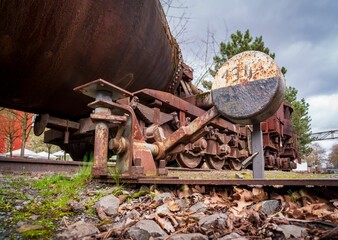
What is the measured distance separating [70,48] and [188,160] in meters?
2.50

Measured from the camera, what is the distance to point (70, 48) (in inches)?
104

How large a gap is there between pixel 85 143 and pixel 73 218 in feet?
9.20

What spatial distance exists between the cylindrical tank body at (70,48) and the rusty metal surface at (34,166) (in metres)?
0.63

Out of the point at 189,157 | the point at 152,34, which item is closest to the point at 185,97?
the point at 189,157

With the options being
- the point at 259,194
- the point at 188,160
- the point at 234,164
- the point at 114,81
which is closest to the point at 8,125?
the point at 234,164

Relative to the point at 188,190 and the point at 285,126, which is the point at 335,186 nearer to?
the point at 188,190

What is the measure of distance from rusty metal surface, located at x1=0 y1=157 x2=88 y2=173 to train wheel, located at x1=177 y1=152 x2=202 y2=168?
62.3 inches

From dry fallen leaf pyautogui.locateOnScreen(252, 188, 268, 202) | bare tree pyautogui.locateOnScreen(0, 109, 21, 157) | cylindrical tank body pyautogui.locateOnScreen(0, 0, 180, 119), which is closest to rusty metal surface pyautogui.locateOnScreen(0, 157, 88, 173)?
cylindrical tank body pyautogui.locateOnScreen(0, 0, 180, 119)

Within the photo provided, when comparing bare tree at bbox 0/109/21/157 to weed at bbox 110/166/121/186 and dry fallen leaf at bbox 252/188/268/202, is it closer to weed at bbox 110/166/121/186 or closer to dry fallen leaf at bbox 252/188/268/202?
weed at bbox 110/166/121/186

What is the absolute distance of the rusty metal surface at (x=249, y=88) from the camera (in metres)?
1.82

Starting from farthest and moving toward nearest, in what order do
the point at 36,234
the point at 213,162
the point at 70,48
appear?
1. the point at 213,162
2. the point at 70,48
3. the point at 36,234

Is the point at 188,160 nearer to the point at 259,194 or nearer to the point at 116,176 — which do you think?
the point at 116,176

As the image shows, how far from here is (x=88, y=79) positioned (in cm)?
299

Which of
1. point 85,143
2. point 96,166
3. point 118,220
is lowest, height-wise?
point 118,220
